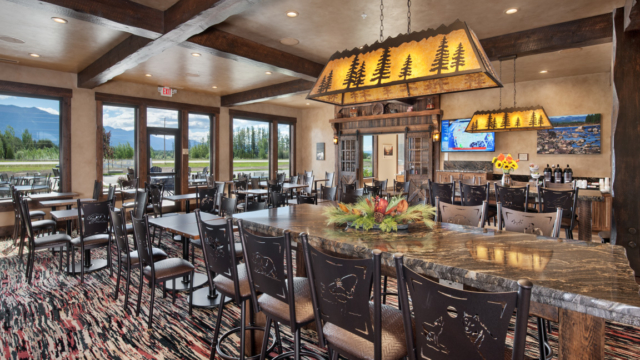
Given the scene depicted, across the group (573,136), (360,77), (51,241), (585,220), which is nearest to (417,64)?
(360,77)

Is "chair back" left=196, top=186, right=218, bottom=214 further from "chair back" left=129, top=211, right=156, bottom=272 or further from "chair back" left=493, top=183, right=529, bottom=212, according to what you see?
"chair back" left=493, top=183, right=529, bottom=212

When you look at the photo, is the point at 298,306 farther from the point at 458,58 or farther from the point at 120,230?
the point at 120,230

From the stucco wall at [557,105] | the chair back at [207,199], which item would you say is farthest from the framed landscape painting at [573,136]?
the chair back at [207,199]

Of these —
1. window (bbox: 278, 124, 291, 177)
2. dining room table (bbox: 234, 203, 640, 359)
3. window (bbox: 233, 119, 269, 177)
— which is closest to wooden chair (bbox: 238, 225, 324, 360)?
dining room table (bbox: 234, 203, 640, 359)

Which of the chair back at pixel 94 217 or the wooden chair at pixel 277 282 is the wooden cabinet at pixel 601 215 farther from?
the chair back at pixel 94 217

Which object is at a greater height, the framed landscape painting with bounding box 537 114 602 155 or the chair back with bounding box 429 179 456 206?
the framed landscape painting with bounding box 537 114 602 155

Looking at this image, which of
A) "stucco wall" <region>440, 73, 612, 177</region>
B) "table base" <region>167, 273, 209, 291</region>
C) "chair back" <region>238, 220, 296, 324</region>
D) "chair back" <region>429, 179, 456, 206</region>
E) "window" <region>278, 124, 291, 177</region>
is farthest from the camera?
"window" <region>278, 124, 291, 177</region>

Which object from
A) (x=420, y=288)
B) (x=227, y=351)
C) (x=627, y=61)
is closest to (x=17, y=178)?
(x=227, y=351)

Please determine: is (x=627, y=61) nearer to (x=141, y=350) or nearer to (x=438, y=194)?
(x=438, y=194)

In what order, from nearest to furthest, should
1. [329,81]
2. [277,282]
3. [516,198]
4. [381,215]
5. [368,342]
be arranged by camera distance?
[368,342] → [277,282] → [381,215] → [329,81] → [516,198]

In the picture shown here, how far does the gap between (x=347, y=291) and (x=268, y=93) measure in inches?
284

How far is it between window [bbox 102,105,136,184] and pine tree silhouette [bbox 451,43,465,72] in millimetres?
7965

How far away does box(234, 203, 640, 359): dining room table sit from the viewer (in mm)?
1110

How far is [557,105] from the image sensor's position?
714cm
